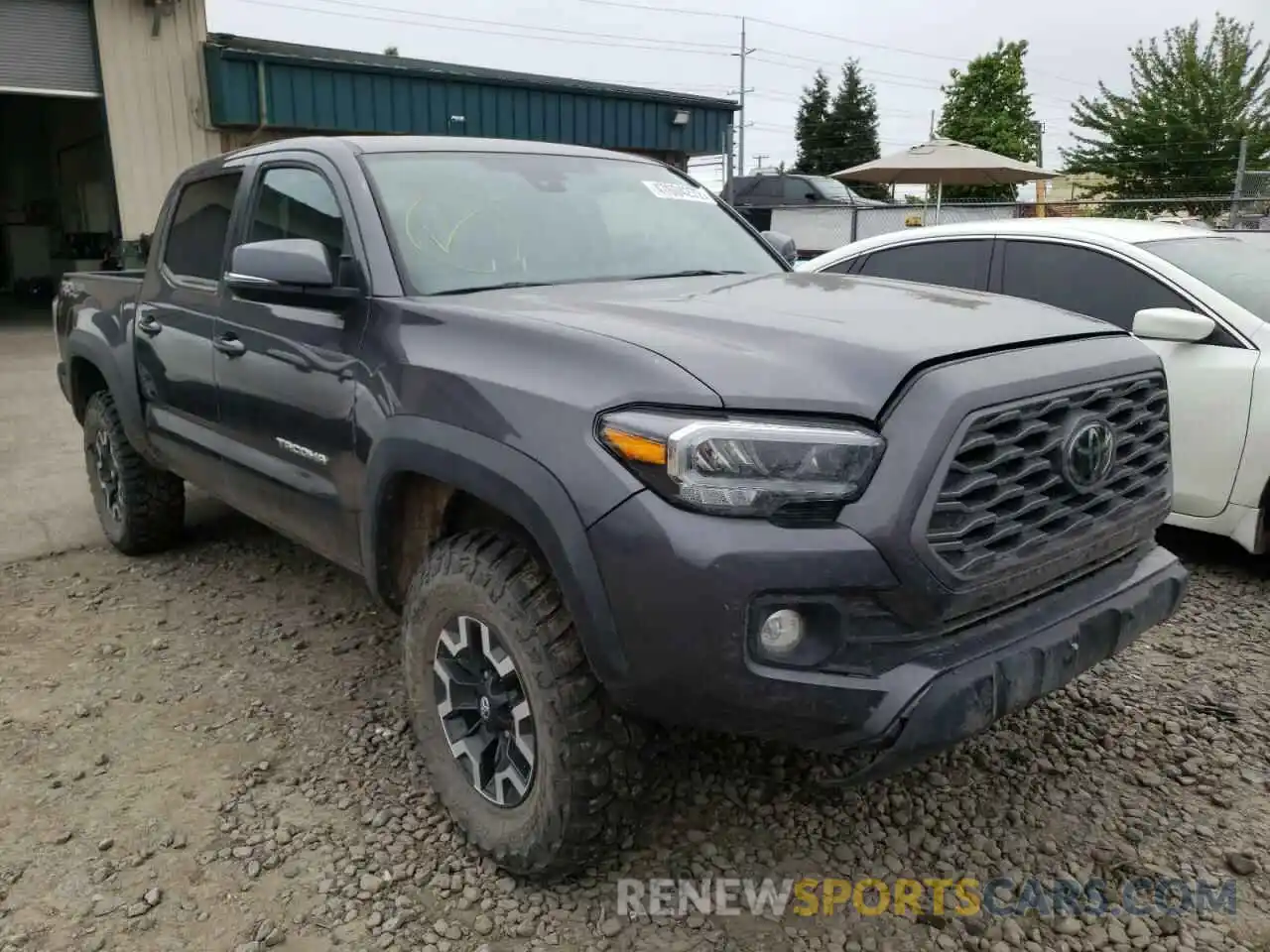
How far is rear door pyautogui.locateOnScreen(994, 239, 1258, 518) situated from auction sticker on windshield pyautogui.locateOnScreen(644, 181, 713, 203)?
1966mm

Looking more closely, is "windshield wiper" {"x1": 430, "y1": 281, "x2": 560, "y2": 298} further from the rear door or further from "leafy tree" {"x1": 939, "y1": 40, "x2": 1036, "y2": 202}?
"leafy tree" {"x1": 939, "y1": 40, "x2": 1036, "y2": 202}

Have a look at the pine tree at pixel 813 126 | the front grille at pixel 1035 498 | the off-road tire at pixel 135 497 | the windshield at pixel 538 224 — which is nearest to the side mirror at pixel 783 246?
the windshield at pixel 538 224

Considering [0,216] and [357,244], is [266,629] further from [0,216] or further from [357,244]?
[0,216]

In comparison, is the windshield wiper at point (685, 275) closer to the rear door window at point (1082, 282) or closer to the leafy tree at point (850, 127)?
the rear door window at point (1082, 282)

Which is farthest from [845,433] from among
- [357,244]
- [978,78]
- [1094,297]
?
[978,78]

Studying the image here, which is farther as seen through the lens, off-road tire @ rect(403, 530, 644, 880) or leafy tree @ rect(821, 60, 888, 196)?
leafy tree @ rect(821, 60, 888, 196)

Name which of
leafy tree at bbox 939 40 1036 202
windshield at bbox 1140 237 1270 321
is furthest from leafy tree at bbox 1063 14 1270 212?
windshield at bbox 1140 237 1270 321

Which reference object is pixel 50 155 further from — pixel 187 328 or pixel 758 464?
pixel 758 464

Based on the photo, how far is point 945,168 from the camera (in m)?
16.0

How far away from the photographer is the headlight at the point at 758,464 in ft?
6.48

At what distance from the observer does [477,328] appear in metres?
2.50

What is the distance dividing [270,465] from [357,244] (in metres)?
0.85

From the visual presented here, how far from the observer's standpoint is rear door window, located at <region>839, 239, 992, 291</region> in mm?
5070

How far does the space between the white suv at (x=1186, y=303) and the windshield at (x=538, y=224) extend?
1.83m
